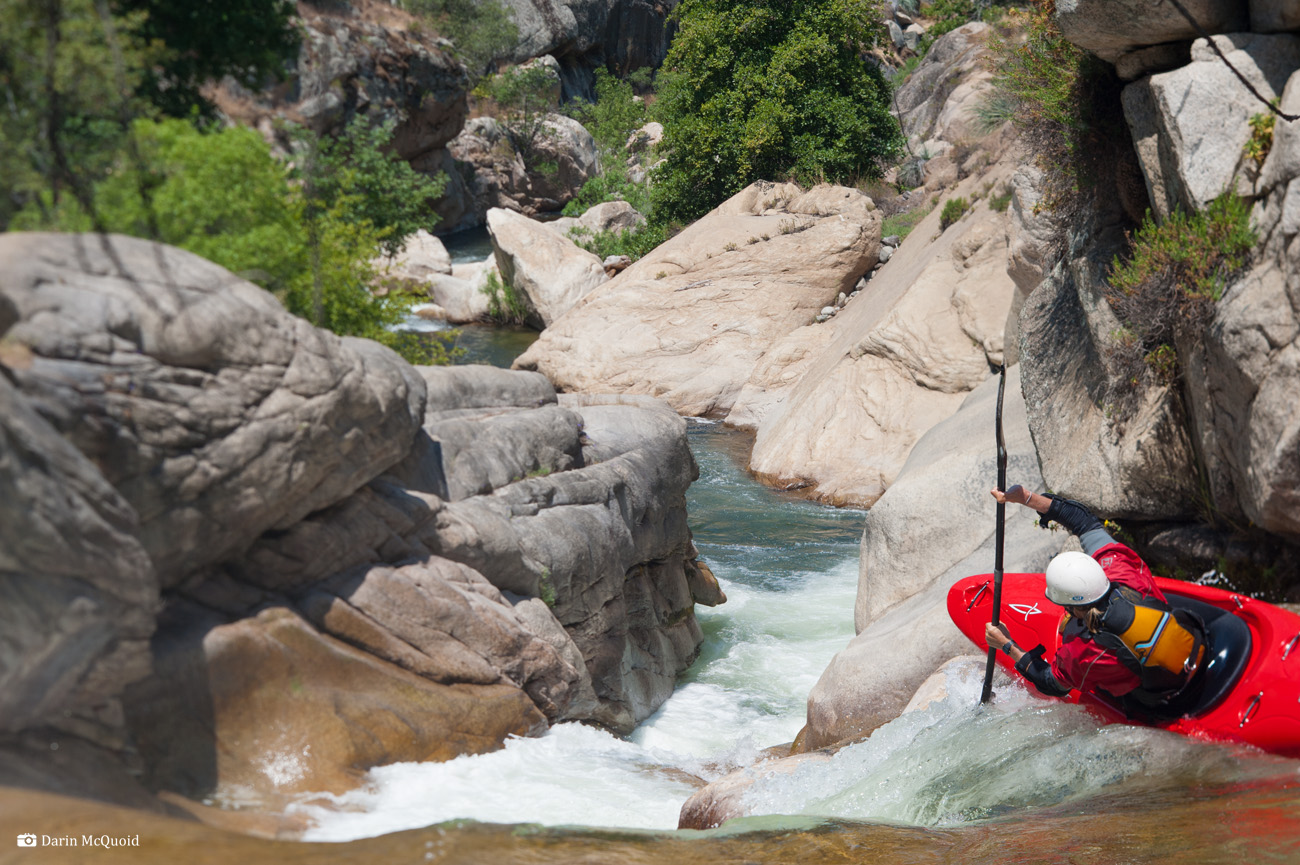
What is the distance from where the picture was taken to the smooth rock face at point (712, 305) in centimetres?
1753

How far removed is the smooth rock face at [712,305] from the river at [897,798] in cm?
1011

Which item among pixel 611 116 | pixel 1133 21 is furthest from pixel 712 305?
pixel 611 116

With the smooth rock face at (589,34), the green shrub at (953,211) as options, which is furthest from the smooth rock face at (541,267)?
the smooth rock face at (589,34)

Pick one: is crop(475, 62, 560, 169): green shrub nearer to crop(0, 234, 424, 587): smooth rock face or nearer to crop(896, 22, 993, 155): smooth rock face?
crop(896, 22, 993, 155): smooth rock face

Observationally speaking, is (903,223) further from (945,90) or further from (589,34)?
(589,34)

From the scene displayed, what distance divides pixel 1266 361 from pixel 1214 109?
1.84 meters

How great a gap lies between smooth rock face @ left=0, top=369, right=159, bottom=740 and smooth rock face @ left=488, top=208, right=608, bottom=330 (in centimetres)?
1804

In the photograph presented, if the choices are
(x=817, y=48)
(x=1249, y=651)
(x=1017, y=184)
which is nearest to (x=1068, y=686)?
(x=1249, y=651)

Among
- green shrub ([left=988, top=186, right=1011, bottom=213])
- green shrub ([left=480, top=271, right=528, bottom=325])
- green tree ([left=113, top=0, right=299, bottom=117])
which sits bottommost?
green shrub ([left=480, top=271, right=528, bottom=325])

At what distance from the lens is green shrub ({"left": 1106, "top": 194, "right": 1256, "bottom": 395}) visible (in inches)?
237

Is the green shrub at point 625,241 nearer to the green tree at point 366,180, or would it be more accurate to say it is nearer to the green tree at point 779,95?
the green tree at point 779,95

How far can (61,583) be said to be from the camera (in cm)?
344

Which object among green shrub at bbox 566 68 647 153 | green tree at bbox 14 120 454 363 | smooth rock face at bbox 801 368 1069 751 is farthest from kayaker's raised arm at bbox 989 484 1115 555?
green shrub at bbox 566 68 647 153

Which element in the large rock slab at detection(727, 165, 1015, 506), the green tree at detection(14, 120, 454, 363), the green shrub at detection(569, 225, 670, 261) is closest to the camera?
the green tree at detection(14, 120, 454, 363)
